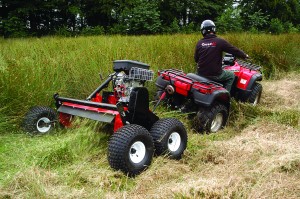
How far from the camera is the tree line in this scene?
59.8 ft

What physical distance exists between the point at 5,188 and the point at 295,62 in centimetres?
834

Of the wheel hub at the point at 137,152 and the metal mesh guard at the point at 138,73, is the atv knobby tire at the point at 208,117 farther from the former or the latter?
the wheel hub at the point at 137,152

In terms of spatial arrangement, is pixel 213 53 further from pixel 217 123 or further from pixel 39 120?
pixel 39 120

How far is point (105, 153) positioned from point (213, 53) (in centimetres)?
238

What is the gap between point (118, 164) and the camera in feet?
10.6

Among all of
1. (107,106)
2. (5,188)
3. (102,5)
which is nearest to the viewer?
(5,188)

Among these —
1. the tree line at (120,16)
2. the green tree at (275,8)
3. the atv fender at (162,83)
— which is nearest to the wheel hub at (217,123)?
the atv fender at (162,83)

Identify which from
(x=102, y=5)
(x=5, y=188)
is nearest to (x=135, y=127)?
(x=5, y=188)

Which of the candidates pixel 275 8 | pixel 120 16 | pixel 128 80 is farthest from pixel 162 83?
pixel 275 8

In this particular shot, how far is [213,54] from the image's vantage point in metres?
5.32

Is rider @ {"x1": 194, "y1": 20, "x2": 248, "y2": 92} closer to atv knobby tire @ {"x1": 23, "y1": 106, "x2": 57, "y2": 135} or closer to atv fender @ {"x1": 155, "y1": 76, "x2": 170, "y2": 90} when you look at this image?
atv fender @ {"x1": 155, "y1": 76, "x2": 170, "y2": 90}

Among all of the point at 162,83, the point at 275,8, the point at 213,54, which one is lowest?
the point at 162,83

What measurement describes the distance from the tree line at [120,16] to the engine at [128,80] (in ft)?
41.7

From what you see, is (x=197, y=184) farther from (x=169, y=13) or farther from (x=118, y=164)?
(x=169, y=13)
